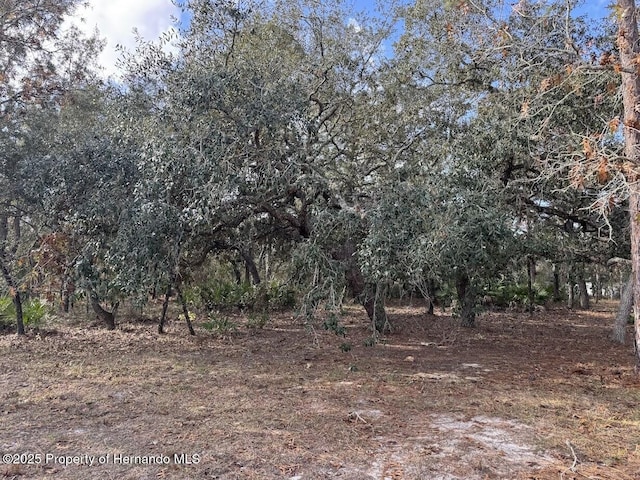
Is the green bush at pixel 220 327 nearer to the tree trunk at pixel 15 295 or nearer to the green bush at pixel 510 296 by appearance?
the tree trunk at pixel 15 295

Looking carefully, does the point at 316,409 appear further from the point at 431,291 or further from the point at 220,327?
the point at 431,291

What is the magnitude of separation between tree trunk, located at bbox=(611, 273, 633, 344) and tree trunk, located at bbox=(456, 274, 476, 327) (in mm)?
2550

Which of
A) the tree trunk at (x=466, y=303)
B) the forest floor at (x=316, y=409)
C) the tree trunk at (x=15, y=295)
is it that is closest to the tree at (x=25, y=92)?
the tree trunk at (x=15, y=295)

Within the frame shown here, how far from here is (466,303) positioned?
10391 millimetres

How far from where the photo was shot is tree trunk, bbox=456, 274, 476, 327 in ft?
31.7

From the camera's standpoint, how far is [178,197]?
650 centimetres

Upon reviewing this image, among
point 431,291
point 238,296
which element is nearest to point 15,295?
point 238,296

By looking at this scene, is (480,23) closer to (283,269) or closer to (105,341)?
(283,269)

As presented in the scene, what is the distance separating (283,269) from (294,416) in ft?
23.6

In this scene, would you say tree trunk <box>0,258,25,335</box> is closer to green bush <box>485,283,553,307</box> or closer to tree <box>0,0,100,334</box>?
tree <box>0,0,100,334</box>

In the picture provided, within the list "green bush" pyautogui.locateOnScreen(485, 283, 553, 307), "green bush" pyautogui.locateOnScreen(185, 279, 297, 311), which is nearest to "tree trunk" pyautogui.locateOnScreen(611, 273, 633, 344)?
"green bush" pyautogui.locateOnScreen(485, 283, 553, 307)

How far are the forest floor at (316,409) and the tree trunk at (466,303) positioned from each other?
1164 millimetres

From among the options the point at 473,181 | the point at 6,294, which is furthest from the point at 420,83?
the point at 6,294

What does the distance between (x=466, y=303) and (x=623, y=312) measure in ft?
9.52
